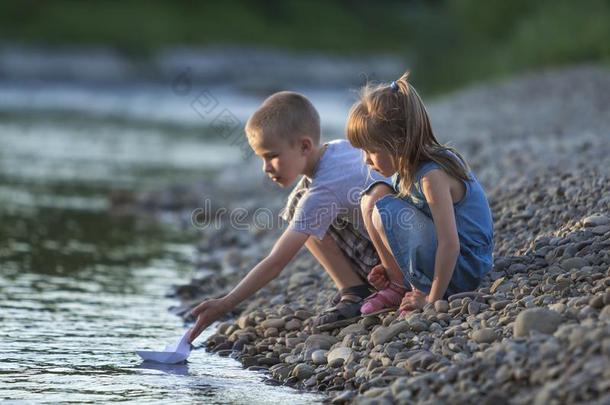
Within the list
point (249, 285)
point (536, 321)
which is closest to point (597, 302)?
point (536, 321)

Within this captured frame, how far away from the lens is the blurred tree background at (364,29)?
70.0ft

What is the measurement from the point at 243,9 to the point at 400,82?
4298cm

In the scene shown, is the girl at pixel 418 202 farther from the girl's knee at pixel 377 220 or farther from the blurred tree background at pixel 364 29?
the blurred tree background at pixel 364 29

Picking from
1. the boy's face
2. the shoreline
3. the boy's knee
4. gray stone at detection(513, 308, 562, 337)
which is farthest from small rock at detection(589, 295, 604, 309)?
the boy's face

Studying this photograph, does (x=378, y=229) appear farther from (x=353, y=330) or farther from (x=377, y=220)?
(x=353, y=330)

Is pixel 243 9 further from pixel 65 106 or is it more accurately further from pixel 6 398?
pixel 6 398

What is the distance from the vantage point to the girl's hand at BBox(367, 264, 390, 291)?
4.48 meters

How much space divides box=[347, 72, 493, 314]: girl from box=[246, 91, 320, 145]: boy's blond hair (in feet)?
0.80

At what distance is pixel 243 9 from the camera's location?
46469 mm

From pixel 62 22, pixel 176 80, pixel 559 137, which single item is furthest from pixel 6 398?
pixel 62 22

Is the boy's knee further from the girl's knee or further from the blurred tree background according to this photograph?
the blurred tree background

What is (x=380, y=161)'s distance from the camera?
4.27 m

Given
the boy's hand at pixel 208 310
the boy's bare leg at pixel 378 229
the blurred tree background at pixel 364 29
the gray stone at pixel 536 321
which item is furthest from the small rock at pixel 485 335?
the blurred tree background at pixel 364 29

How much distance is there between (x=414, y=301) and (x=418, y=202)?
0.38 meters
